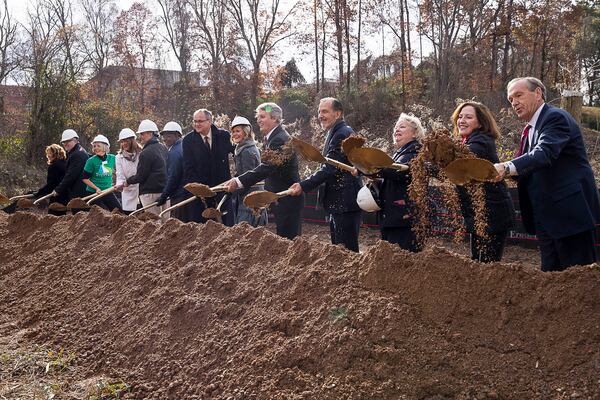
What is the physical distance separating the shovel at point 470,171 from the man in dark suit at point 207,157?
9.85 feet

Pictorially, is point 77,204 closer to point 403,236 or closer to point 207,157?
point 207,157

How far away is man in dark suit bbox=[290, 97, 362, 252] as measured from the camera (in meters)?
4.36

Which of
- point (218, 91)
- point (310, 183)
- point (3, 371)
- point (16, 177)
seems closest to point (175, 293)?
point (3, 371)

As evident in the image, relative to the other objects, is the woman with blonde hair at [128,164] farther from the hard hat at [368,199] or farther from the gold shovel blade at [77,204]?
the hard hat at [368,199]

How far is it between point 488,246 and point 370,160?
0.86 meters

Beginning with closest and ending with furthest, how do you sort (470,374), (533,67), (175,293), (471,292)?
(470,374), (471,292), (175,293), (533,67)

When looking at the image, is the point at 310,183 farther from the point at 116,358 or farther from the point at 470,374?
the point at 470,374

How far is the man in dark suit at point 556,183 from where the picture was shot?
3100 millimetres

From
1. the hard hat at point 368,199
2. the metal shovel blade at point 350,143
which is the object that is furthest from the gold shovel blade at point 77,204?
the metal shovel blade at point 350,143

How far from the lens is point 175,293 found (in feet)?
11.3

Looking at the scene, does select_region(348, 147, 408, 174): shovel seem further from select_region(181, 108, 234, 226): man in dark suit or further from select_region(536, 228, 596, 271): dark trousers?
select_region(181, 108, 234, 226): man in dark suit

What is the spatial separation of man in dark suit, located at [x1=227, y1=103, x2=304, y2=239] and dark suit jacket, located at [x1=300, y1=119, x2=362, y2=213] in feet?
1.61

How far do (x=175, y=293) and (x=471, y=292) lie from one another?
5.65 feet

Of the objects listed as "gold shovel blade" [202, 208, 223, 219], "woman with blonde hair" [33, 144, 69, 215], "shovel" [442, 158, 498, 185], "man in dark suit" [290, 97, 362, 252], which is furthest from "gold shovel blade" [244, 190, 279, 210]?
"woman with blonde hair" [33, 144, 69, 215]
